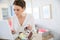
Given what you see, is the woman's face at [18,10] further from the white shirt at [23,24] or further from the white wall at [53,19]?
the white wall at [53,19]

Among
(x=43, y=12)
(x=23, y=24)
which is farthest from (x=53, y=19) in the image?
(x=23, y=24)

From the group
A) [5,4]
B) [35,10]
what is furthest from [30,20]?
[5,4]

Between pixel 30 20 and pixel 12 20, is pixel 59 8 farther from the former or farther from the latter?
pixel 12 20

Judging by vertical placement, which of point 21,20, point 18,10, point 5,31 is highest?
point 18,10

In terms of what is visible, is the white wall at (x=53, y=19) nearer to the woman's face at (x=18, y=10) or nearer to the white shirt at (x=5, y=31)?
the woman's face at (x=18, y=10)

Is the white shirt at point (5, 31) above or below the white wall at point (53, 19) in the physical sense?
below

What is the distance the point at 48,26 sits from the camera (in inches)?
53.9

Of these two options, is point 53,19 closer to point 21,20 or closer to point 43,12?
point 43,12

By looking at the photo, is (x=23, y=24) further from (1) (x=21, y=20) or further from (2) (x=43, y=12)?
(2) (x=43, y=12)

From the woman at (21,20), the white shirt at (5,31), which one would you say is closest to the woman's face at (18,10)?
the woman at (21,20)

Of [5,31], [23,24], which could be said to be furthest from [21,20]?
[5,31]

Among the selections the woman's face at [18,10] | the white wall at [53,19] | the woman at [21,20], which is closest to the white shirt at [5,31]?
the woman at [21,20]

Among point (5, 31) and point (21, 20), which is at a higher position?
point (21, 20)

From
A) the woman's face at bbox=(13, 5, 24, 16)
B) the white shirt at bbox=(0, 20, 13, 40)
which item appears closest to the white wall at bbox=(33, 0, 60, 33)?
the woman's face at bbox=(13, 5, 24, 16)
